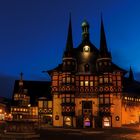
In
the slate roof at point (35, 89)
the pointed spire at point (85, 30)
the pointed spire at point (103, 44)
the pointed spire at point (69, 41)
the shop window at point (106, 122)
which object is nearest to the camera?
the shop window at point (106, 122)

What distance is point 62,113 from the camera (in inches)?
2773

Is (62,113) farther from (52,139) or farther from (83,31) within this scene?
(52,139)

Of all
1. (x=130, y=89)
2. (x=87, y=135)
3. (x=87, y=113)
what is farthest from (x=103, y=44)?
(x=87, y=135)

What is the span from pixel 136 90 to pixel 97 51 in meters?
28.8

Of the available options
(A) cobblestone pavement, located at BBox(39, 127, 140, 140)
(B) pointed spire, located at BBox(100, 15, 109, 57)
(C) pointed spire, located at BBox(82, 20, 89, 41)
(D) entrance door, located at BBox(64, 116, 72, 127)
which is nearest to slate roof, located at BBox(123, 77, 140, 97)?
(B) pointed spire, located at BBox(100, 15, 109, 57)

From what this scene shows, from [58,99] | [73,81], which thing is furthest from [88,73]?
[58,99]

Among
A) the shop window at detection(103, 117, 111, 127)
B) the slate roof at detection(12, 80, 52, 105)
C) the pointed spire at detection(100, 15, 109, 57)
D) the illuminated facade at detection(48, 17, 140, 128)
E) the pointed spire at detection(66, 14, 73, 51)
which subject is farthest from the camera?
the slate roof at detection(12, 80, 52, 105)

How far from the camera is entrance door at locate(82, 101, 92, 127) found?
2774 inches

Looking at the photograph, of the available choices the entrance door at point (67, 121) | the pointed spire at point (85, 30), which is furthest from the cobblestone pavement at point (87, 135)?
the pointed spire at point (85, 30)

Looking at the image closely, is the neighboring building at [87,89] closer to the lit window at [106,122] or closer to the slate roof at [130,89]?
the lit window at [106,122]

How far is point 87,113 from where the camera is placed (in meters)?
70.5

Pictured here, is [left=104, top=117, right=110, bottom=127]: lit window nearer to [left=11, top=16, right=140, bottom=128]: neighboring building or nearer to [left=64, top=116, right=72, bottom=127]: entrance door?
[left=11, top=16, right=140, bottom=128]: neighboring building

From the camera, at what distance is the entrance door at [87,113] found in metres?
70.5

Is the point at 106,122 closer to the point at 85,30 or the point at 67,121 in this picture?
the point at 67,121
